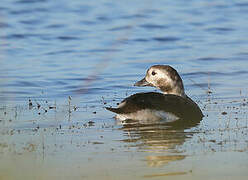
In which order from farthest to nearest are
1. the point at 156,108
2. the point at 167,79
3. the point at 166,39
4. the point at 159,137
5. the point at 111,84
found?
the point at 166,39
the point at 111,84
the point at 167,79
the point at 156,108
the point at 159,137

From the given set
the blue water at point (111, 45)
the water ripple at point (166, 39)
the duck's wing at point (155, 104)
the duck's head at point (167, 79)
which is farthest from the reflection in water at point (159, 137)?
the water ripple at point (166, 39)

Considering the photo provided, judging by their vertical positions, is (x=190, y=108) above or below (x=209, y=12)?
below

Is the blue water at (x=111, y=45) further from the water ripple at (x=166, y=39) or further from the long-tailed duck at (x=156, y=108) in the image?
the long-tailed duck at (x=156, y=108)

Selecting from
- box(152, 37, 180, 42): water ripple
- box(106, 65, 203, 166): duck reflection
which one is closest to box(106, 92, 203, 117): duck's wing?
box(106, 65, 203, 166): duck reflection

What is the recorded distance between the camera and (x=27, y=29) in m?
21.6

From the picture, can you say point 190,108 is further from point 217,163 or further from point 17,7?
point 17,7

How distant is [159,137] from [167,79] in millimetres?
2343

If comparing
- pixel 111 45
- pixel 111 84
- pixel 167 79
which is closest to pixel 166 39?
pixel 111 84

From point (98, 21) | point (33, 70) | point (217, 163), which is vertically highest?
point (98, 21)

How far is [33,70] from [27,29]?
17.7ft

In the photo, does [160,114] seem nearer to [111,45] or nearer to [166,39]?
[111,45]

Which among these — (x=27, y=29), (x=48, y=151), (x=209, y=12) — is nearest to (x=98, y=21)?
(x=27, y=29)

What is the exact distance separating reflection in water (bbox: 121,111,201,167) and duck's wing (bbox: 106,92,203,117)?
167 millimetres

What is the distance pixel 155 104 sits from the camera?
11016 mm
